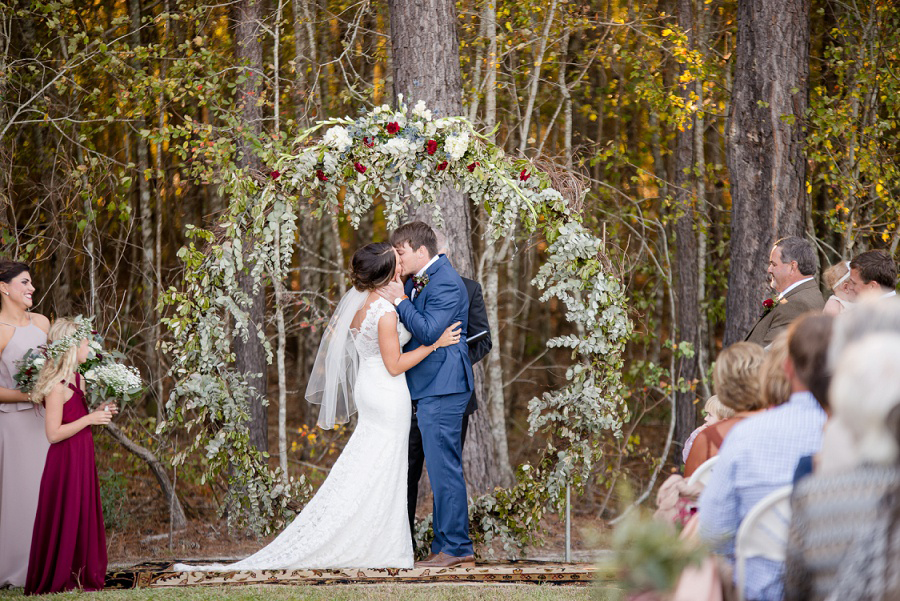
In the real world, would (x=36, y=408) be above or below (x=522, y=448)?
above

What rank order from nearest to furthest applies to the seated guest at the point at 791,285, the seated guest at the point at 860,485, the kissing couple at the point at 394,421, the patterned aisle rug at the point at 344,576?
the seated guest at the point at 860,485
the patterned aisle rug at the point at 344,576
the seated guest at the point at 791,285
the kissing couple at the point at 394,421

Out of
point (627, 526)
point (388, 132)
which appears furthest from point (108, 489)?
point (627, 526)

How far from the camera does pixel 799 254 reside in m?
4.82

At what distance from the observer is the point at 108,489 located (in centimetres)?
731

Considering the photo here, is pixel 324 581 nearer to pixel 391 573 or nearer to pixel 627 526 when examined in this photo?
pixel 391 573

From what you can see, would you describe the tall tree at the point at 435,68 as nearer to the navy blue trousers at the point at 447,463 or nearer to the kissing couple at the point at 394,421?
the kissing couple at the point at 394,421

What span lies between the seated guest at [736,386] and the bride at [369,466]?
79.3 inches

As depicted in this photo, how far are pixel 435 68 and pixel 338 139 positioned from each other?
1.59 metres

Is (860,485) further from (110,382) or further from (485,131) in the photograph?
(485,131)

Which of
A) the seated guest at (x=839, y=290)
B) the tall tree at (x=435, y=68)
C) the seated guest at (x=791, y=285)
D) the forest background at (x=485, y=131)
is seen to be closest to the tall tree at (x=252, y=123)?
the forest background at (x=485, y=131)

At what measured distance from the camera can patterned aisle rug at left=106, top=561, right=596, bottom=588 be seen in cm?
465

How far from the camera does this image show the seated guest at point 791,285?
4.76 m

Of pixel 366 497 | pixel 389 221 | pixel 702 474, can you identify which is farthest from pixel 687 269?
pixel 702 474

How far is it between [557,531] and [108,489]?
12.8ft
